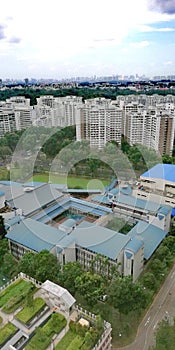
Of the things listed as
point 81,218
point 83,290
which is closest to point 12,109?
point 81,218

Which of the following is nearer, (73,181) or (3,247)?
(3,247)

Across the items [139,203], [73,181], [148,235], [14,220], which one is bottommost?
[73,181]

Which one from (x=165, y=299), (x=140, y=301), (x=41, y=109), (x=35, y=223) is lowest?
(x=165, y=299)

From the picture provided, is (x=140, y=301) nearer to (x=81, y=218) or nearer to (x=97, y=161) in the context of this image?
(x=81, y=218)

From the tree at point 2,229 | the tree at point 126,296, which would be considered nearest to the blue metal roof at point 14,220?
the tree at point 2,229

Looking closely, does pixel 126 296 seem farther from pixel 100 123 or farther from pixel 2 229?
pixel 100 123

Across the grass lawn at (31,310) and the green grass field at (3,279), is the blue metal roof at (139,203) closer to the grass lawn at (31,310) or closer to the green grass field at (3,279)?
the green grass field at (3,279)

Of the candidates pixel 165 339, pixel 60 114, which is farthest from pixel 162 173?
pixel 60 114
